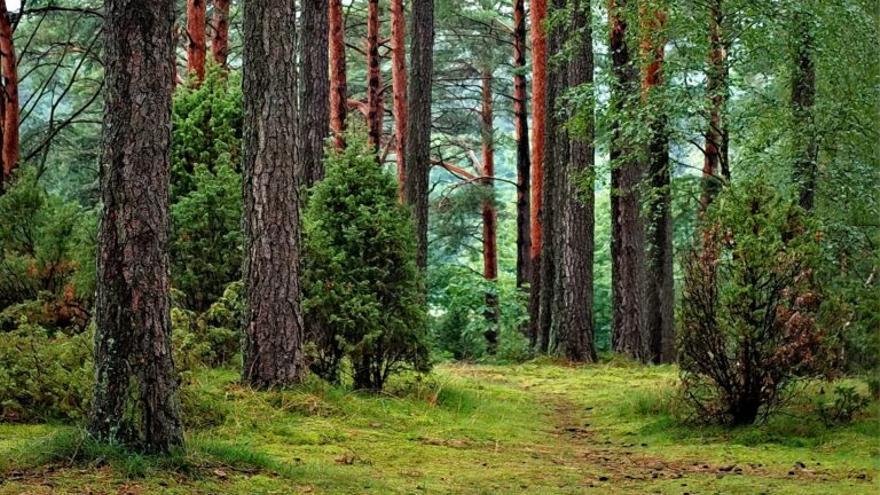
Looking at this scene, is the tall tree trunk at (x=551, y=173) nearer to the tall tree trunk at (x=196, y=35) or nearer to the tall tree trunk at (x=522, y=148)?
the tall tree trunk at (x=522, y=148)

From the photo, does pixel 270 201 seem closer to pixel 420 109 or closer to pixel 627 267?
pixel 420 109

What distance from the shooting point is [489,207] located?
30.0 metres

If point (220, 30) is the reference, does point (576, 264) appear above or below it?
below

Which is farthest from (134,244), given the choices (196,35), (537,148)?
(537,148)

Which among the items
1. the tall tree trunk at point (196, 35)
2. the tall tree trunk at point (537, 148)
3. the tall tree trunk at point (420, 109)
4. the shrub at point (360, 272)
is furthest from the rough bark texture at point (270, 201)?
the tall tree trunk at point (537, 148)

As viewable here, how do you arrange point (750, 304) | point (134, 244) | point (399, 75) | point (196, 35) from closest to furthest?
point (134, 244) → point (750, 304) → point (196, 35) → point (399, 75)

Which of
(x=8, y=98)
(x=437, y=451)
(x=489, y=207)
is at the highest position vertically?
(x=8, y=98)

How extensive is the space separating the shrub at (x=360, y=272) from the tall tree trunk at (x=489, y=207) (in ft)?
56.1

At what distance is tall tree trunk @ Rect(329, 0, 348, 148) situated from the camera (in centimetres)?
2211

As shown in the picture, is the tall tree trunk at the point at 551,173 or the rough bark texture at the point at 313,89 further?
the tall tree trunk at the point at 551,173

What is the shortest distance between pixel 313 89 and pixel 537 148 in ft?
39.8

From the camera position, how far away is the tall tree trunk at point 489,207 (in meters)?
27.9

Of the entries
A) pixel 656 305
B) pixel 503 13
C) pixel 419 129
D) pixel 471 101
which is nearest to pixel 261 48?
pixel 419 129

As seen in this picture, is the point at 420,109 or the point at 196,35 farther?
the point at 420,109
